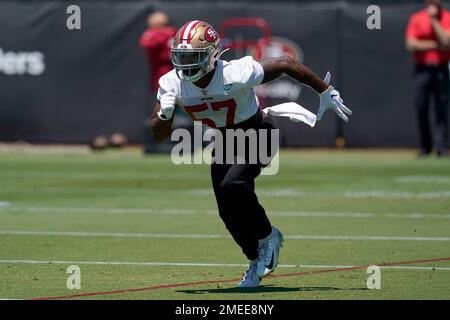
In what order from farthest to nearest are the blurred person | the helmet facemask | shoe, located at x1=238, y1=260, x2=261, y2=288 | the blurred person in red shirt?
the blurred person in red shirt < the blurred person < shoe, located at x1=238, y1=260, x2=261, y2=288 < the helmet facemask

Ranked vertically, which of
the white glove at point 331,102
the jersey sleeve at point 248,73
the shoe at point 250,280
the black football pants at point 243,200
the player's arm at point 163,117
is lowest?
the shoe at point 250,280

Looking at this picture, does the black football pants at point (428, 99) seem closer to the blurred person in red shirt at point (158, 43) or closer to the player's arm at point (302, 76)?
the blurred person in red shirt at point (158, 43)

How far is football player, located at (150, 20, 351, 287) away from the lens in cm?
898

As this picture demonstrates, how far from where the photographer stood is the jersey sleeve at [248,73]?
905 cm

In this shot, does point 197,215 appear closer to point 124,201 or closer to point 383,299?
point 124,201

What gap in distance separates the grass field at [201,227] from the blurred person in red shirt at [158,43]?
163 cm

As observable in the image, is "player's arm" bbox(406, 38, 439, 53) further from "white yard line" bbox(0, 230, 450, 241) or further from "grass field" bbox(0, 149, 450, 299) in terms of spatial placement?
"white yard line" bbox(0, 230, 450, 241)

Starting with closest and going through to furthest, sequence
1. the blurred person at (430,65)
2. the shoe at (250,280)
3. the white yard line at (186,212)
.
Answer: the shoe at (250,280) → the white yard line at (186,212) → the blurred person at (430,65)

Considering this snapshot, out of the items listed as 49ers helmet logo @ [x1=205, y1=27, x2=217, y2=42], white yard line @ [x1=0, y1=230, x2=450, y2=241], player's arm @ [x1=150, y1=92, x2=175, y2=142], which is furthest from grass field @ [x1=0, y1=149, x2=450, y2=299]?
49ers helmet logo @ [x1=205, y1=27, x2=217, y2=42]

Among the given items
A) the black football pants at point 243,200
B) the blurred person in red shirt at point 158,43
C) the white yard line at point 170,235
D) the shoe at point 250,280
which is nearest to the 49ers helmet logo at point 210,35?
the black football pants at point 243,200

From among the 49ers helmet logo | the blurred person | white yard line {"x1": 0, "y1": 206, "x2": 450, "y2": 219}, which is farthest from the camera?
the blurred person

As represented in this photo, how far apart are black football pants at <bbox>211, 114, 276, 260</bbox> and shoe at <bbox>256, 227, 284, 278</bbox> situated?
4 centimetres

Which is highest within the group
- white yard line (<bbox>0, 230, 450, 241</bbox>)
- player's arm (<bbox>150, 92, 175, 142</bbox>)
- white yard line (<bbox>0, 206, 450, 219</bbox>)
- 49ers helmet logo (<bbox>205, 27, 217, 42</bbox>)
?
49ers helmet logo (<bbox>205, 27, 217, 42</bbox>)

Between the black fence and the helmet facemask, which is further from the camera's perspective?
the black fence
